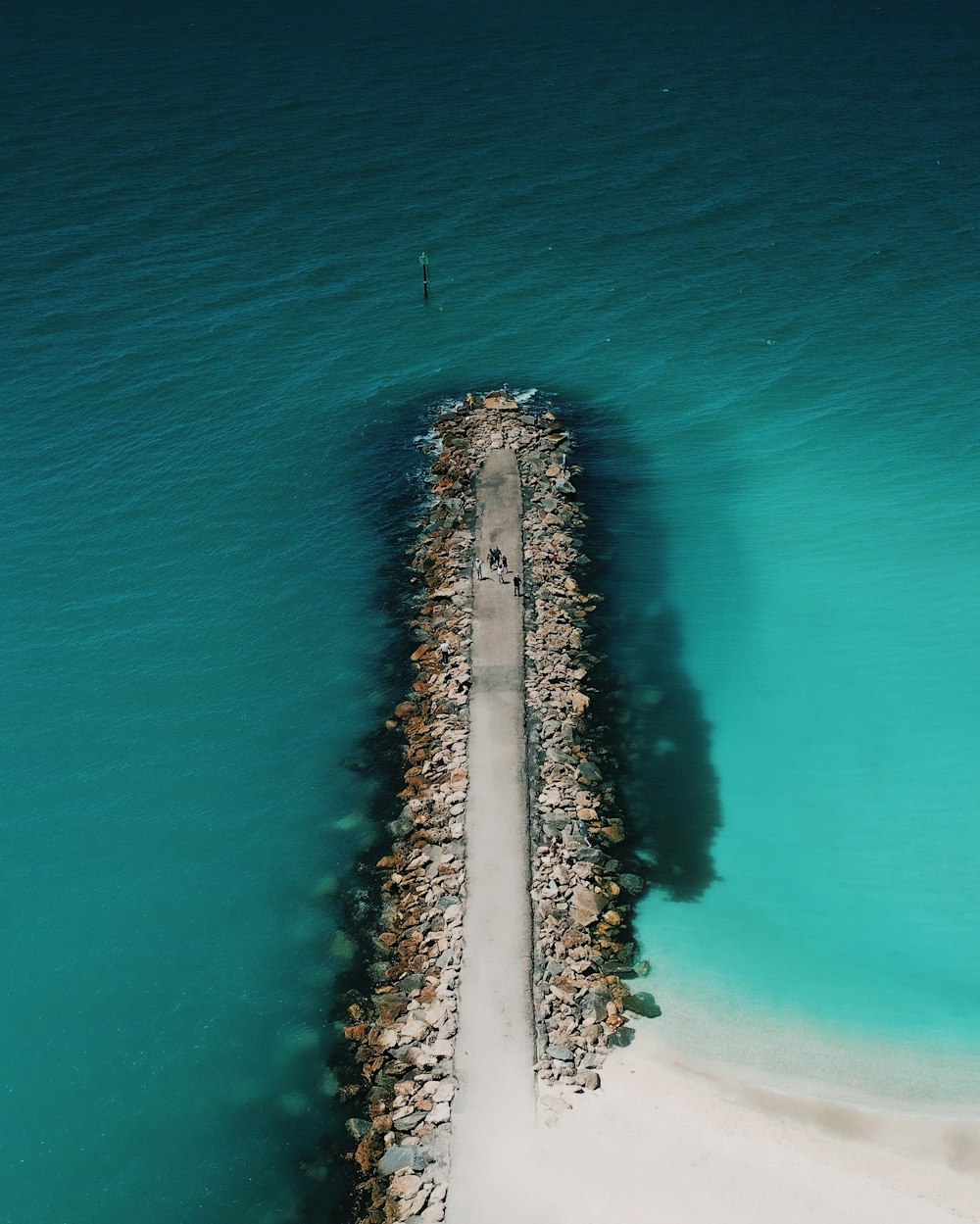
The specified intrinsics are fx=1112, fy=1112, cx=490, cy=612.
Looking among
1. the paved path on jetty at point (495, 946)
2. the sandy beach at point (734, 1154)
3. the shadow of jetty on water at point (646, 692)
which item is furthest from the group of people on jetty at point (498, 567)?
the sandy beach at point (734, 1154)

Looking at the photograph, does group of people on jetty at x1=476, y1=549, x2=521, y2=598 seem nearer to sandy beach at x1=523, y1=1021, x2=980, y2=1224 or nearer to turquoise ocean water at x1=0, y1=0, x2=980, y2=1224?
turquoise ocean water at x1=0, y1=0, x2=980, y2=1224

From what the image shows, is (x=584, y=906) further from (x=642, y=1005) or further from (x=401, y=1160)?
(x=401, y=1160)

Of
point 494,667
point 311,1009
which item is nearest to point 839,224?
point 494,667

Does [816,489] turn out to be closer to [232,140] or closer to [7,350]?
[7,350]

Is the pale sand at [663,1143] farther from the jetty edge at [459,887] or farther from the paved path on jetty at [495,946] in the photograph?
the jetty edge at [459,887]

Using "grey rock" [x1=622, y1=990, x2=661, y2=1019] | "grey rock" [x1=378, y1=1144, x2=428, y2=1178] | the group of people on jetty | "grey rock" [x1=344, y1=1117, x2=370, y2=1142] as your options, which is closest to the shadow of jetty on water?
the group of people on jetty
